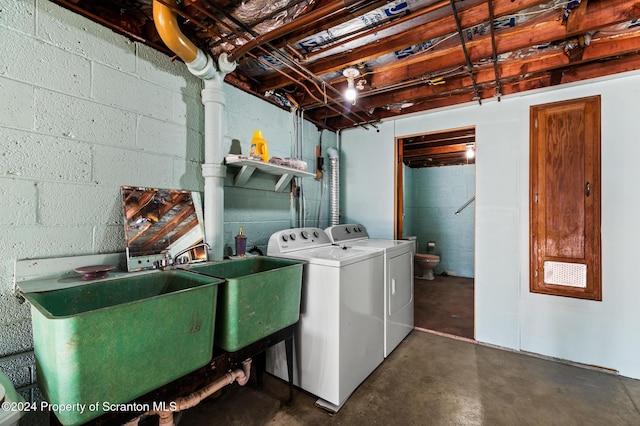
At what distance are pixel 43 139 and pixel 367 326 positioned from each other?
2.12 m

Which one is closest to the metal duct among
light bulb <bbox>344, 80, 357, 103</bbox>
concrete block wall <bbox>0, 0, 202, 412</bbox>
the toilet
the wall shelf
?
the wall shelf

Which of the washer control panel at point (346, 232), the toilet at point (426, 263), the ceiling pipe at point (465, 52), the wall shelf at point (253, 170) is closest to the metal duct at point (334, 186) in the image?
the washer control panel at point (346, 232)

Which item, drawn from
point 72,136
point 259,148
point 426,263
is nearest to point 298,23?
point 259,148

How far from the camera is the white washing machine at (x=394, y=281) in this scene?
7.59 feet

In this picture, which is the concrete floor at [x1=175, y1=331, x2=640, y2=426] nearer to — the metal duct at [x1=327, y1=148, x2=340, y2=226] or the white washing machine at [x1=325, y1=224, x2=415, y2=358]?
the white washing machine at [x1=325, y1=224, x2=415, y2=358]

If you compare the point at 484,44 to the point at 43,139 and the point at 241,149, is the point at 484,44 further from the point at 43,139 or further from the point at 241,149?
the point at 43,139

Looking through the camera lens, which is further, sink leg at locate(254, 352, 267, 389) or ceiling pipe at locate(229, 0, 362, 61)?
sink leg at locate(254, 352, 267, 389)

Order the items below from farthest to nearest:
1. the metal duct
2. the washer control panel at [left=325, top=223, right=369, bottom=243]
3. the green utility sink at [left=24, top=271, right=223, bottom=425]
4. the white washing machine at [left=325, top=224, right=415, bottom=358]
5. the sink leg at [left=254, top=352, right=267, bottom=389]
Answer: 1. the metal duct
2. the washer control panel at [left=325, top=223, right=369, bottom=243]
3. the white washing machine at [left=325, top=224, right=415, bottom=358]
4. the sink leg at [left=254, top=352, right=267, bottom=389]
5. the green utility sink at [left=24, top=271, right=223, bottom=425]

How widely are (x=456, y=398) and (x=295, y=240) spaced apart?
1.54 meters

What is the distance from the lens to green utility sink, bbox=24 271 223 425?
840mm

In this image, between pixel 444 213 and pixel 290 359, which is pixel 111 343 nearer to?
pixel 290 359

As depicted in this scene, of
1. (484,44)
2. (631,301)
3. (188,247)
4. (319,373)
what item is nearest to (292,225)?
(188,247)

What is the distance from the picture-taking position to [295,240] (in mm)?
2238

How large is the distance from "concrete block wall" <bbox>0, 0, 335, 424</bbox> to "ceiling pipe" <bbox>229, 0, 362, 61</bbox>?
0.49 meters
